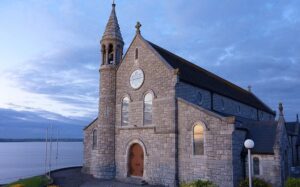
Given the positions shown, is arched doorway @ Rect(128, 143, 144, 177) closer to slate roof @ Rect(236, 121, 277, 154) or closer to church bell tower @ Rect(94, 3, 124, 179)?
church bell tower @ Rect(94, 3, 124, 179)

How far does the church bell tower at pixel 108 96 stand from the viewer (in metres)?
28.6

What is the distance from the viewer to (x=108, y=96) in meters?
29.8

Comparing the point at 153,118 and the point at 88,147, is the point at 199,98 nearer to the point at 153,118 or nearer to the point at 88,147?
→ the point at 153,118

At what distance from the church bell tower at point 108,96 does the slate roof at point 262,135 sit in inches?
481

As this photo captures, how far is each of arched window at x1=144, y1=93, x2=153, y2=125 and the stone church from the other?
2.8 inches

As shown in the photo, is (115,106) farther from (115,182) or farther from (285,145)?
(285,145)

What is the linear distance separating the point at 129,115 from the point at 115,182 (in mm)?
6152

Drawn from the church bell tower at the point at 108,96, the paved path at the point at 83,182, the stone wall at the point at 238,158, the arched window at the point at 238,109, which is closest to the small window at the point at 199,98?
the stone wall at the point at 238,158

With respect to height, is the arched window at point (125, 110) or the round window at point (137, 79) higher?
the round window at point (137, 79)

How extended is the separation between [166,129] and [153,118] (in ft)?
5.73

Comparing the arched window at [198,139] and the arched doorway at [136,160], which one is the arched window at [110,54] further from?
the arched window at [198,139]

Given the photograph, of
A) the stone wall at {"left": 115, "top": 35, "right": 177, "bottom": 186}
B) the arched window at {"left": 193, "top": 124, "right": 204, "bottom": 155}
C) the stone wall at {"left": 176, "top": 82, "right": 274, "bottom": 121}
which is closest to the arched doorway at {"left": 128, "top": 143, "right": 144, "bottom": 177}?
the stone wall at {"left": 115, "top": 35, "right": 177, "bottom": 186}

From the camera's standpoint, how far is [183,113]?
79.5 ft

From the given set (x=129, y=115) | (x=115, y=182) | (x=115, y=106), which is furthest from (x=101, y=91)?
(x=115, y=182)
